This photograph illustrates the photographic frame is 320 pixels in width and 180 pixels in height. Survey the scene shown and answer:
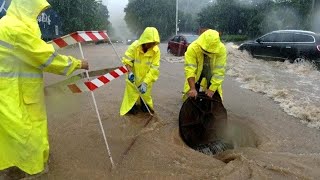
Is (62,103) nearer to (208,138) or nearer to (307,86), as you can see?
(208,138)

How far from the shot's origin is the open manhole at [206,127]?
18.9 feet

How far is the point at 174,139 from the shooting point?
5.68m

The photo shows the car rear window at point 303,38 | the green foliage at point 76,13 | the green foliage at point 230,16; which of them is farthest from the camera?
the green foliage at point 230,16

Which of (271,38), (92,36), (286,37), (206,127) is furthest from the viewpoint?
(271,38)

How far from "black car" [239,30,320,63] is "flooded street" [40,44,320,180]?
414 cm

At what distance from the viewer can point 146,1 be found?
54719 mm

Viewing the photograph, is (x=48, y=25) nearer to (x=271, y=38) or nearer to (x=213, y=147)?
(x=271, y=38)

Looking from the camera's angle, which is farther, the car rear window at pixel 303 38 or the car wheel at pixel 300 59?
the car wheel at pixel 300 59

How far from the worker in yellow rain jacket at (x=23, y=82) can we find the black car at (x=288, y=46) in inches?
454

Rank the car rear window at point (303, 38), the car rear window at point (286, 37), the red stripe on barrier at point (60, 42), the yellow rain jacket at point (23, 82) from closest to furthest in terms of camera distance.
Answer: the yellow rain jacket at point (23, 82), the red stripe on barrier at point (60, 42), the car rear window at point (303, 38), the car rear window at point (286, 37)

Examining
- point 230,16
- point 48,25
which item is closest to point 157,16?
point 230,16

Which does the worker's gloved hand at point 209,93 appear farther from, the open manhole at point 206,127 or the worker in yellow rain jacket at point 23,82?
the worker in yellow rain jacket at point 23,82

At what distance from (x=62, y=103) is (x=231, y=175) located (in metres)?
2.11

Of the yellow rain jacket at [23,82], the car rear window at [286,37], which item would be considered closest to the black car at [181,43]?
the car rear window at [286,37]
